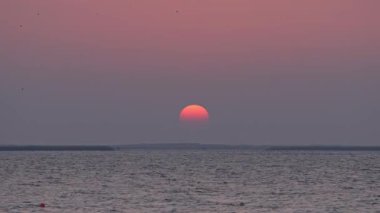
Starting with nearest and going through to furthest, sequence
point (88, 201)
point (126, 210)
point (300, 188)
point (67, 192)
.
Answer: point (126, 210) < point (88, 201) < point (67, 192) < point (300, 188)

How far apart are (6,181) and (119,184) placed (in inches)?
616

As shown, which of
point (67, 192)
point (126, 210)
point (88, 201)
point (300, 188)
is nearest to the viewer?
point (126, 210)

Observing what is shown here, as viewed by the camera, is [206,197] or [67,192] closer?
[206,197]

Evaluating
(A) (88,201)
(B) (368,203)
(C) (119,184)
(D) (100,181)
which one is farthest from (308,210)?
(D) (100,181)

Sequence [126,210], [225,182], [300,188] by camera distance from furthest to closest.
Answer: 1. [225,182]
2. [300,188]
3. [126,210]

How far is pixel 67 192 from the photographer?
87.2 metres

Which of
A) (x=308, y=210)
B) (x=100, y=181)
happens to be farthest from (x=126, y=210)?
(x=100, y=181)

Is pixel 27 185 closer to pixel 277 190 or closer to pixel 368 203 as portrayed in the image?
pixel 277 190

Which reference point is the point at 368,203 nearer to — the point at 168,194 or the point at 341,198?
the point at 341,198

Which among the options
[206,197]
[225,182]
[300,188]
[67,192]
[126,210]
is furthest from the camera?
[225,182]

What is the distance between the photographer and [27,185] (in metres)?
99.8

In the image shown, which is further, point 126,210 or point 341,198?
point 341,198

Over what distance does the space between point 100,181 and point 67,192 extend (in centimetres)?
2123

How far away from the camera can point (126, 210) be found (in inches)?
2694
